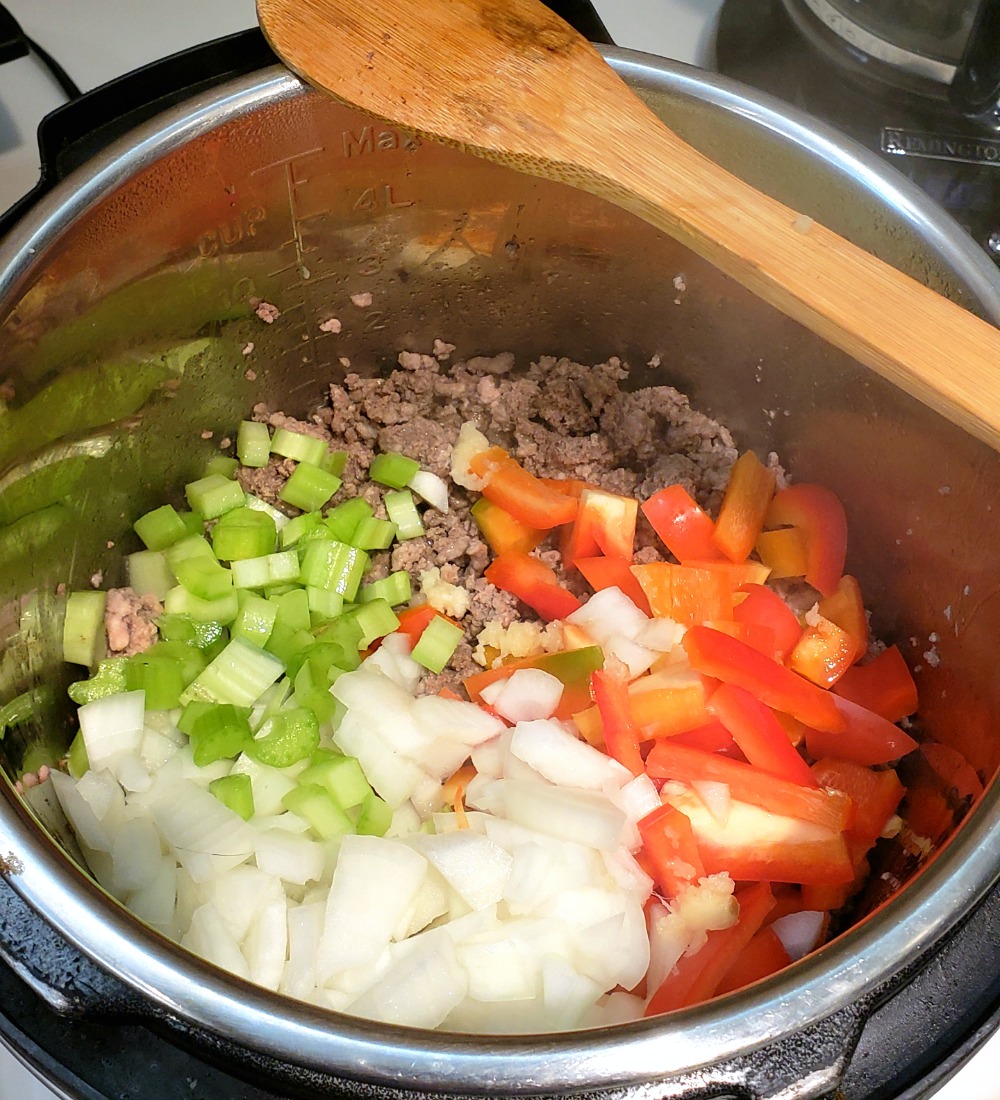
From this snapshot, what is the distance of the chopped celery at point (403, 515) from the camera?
146 centimetres

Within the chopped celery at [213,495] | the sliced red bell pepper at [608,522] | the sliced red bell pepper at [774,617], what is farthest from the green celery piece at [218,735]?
the sliced red bell pepper at [774,617]

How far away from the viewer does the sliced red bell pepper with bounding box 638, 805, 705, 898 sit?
3.61ft

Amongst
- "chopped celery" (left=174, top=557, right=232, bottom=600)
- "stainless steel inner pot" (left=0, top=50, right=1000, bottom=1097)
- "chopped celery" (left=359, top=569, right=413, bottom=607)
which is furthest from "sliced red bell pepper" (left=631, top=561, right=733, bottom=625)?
"chopped celery" (left=174, top=557, right=232, bottom=600)

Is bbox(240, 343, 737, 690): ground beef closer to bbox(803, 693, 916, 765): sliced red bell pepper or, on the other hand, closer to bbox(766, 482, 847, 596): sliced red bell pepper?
bbox(766, 482, 847, 596): sliced red bell pepper

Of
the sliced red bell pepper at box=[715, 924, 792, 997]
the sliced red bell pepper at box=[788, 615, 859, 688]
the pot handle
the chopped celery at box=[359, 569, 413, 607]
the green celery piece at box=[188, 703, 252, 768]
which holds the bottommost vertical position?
the sliced red bell pepper at box=[715, 924, 792, 997]

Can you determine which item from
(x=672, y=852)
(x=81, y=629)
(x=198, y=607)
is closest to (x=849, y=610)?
(x=672, y=852)

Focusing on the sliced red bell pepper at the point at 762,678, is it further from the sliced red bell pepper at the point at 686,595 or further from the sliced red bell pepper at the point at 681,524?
the sliced red bell pepper at the point at 681,524

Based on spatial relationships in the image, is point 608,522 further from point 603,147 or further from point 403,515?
point 603,147

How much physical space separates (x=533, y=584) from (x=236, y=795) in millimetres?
499

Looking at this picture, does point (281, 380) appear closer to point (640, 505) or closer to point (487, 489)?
point (487, 489)

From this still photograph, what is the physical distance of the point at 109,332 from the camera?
1155mm

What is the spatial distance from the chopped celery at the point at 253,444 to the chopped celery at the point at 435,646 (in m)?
0.37

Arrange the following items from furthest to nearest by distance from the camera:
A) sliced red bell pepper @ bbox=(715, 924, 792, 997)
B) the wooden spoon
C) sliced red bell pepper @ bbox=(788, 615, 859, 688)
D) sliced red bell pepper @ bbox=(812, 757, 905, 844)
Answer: sliced red bell pepper @ bbox=(788, 615, 859, 688)
sliced red bell pepper @ bbox=(812, 757, 905, 844)
sliced red bell pepper @ bbox=(715, 924, 792, 997)
the wooden spoon

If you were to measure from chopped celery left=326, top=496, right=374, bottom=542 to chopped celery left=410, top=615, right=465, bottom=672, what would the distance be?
8.0 inches
